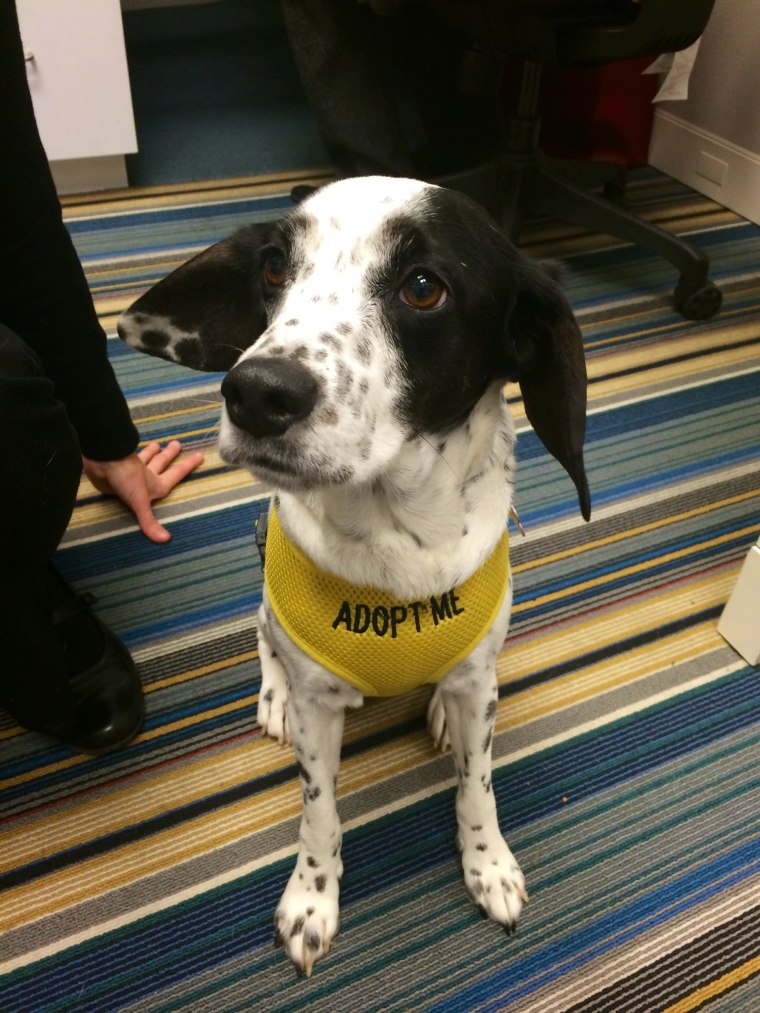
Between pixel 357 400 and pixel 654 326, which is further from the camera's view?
pixel 654 326

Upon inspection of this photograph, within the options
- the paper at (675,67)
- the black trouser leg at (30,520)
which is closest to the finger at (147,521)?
the black trouser leg at (30,520)

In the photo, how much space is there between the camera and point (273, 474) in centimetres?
80

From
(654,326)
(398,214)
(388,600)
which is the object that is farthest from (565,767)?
(654,326)

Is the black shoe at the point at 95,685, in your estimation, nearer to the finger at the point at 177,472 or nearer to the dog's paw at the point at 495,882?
the finger at the point at 177,472

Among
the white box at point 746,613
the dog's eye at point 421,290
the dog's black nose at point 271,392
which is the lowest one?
the white box at point 746,613

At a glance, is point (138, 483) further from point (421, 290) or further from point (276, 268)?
point (421, 290)

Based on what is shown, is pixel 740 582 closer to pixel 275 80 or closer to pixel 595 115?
pixel 595 115

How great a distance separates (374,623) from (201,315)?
0.44 meters

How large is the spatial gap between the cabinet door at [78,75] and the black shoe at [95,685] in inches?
70.9

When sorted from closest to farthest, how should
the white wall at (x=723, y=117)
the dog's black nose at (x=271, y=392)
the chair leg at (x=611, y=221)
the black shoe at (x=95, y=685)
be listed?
the dog's black nose at (x=271, y=392), the black shoe at (x=95, y=685), the chair leg at (x=611, y=221), the white wall at (x=723, y=117)

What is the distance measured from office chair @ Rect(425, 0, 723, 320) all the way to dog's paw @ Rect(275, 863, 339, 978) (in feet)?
5.92

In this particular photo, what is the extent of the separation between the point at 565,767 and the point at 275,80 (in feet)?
10.9

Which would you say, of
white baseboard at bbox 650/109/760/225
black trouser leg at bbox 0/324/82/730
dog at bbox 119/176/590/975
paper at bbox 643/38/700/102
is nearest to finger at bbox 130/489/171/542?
black trouser leg at bbox 0/324/82/730

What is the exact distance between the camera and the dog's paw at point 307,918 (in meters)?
1.07
